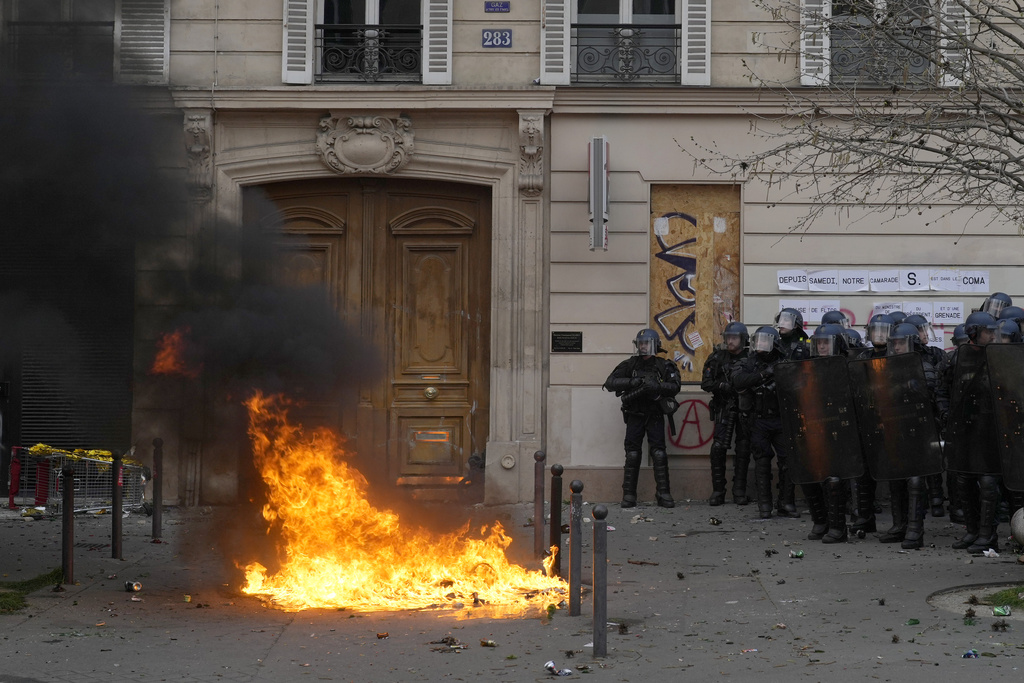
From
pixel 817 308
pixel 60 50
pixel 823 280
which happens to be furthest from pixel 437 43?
pixel 60 50

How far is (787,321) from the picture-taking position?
11.8m

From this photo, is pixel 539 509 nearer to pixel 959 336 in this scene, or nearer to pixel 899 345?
pixel 899 345

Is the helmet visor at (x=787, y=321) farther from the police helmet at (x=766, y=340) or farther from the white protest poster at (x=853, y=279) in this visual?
the white protest poster at (x=853, y=279)

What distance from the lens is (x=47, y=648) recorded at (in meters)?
6.49

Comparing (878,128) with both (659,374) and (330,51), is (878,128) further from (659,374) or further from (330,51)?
(330,51)

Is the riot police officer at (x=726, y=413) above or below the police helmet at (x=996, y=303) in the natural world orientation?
below

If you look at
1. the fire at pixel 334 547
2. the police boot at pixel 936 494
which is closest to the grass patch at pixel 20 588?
the fire at pixel 334 547

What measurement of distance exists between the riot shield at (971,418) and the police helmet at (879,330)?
1.53m

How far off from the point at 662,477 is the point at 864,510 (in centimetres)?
255

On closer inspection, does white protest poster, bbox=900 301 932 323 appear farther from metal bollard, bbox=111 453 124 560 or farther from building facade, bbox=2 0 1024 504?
metal bollard, bbox=111 453 124 560

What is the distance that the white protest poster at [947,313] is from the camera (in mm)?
12516

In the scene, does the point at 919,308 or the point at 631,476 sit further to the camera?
the point at 919,308

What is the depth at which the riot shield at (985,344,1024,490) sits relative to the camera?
7816 mm

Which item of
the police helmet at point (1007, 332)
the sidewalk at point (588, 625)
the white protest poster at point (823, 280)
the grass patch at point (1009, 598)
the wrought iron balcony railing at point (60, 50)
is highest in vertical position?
the wrought iron balcony railing at point (60, 50)
